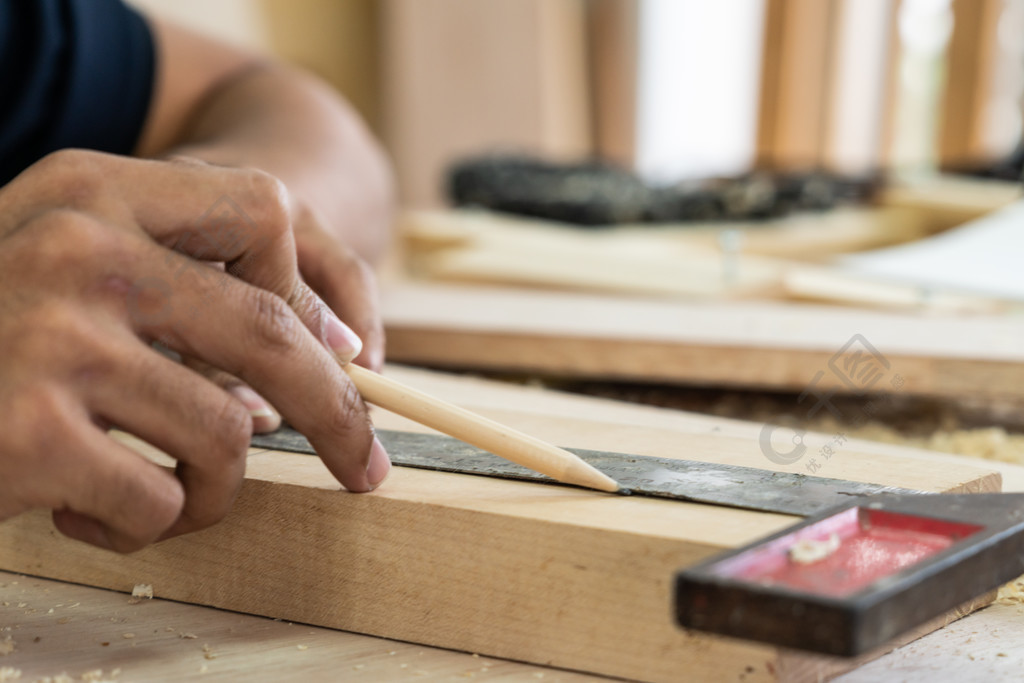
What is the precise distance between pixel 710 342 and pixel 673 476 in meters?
0.42

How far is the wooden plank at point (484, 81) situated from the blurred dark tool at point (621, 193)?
1.65 metres

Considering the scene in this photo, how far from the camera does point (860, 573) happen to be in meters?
0.46

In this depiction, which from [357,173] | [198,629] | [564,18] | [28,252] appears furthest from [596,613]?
[564,18]

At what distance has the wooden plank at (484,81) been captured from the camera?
3850 mm

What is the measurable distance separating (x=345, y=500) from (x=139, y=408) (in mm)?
138

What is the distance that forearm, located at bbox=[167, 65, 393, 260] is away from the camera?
1140 millimetres

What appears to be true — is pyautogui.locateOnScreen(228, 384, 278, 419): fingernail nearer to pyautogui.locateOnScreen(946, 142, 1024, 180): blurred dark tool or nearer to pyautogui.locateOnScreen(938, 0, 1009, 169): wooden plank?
pyautogui.locateOnScreen(946, 142, 1024, 180): blurred dark tool

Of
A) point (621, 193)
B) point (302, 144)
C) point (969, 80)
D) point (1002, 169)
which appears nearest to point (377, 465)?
point (302, 144)

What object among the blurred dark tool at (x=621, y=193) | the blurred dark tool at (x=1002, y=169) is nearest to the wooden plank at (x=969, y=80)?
the blurred dark tool at (x=1002, y=169)

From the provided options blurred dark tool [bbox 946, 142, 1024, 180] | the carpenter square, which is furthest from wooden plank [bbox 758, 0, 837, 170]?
the carpenter square

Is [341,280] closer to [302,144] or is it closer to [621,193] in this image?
[302,144]

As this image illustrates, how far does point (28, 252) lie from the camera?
487mm

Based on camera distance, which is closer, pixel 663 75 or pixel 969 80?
pixel 969 80

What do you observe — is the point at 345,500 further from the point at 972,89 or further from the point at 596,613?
the point at 972,89
